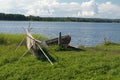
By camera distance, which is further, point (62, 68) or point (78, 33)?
point (78, 33)

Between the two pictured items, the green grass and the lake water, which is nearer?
the green grass

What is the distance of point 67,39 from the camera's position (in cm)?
2569

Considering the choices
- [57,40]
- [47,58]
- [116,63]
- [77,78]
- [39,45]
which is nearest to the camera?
[77,78]

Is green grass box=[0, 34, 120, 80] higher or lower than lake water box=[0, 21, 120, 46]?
higher

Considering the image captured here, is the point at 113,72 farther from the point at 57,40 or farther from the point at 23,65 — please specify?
the point at 57,40

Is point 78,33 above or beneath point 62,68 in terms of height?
beneath

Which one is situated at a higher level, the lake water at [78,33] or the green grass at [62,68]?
the green grass at [62,68]

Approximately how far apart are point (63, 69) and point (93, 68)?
154cm

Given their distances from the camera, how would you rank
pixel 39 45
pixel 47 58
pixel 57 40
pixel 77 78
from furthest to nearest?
pixel 57 40, pixel 39 45, pixel 47 58, pixel 77 78

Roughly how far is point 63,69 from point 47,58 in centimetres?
274

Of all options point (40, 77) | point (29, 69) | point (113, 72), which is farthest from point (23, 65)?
point (113, 72)

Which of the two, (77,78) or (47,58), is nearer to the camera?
(77,78)

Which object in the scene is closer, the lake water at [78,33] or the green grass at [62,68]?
the green grass at [62,68]

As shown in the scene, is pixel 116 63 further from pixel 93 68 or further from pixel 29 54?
pixel 29 54
